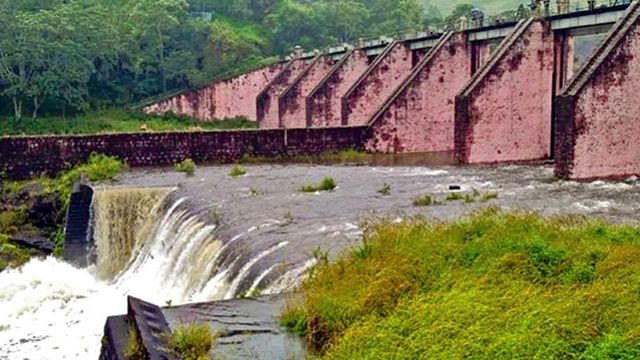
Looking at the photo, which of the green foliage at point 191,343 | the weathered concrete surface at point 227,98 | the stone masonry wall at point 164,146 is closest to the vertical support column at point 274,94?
the weathered concrete surface at point 227,98

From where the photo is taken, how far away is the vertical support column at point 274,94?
1439 inches

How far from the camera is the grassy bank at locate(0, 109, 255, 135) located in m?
36.5

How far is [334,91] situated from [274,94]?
7.29m

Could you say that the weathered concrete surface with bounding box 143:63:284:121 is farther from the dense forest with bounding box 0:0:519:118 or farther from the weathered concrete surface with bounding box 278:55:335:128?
the weathered concrete surface with bounding box 278:55:335:128

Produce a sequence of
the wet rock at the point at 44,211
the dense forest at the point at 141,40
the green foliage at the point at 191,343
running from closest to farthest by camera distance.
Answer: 1. the green foliage at the point at 191,343
2. the wet rock at the point at 44,211
3. the dense forest at the point at 141,40

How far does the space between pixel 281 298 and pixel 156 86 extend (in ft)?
133

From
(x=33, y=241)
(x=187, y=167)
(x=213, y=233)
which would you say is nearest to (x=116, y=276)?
(x=213, y=233)

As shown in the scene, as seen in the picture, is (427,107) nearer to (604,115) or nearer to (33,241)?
(604,115)

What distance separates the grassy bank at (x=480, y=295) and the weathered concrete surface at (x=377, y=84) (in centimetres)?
1883

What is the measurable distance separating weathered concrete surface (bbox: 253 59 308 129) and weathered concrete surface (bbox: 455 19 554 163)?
50.9 feet

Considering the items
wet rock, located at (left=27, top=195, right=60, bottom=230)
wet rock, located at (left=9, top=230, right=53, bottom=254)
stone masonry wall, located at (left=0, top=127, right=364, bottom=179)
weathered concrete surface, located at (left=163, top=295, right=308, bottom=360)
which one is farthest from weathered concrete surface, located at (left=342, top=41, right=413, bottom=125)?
weathered concrete surface, located at (left=163, top=295, right=308, bottom=360)

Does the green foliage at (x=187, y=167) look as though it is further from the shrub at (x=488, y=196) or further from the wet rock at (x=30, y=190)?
the shrub at (x=488, y=196)

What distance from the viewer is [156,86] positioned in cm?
4694

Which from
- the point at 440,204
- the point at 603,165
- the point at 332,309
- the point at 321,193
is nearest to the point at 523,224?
the point at 332,309
